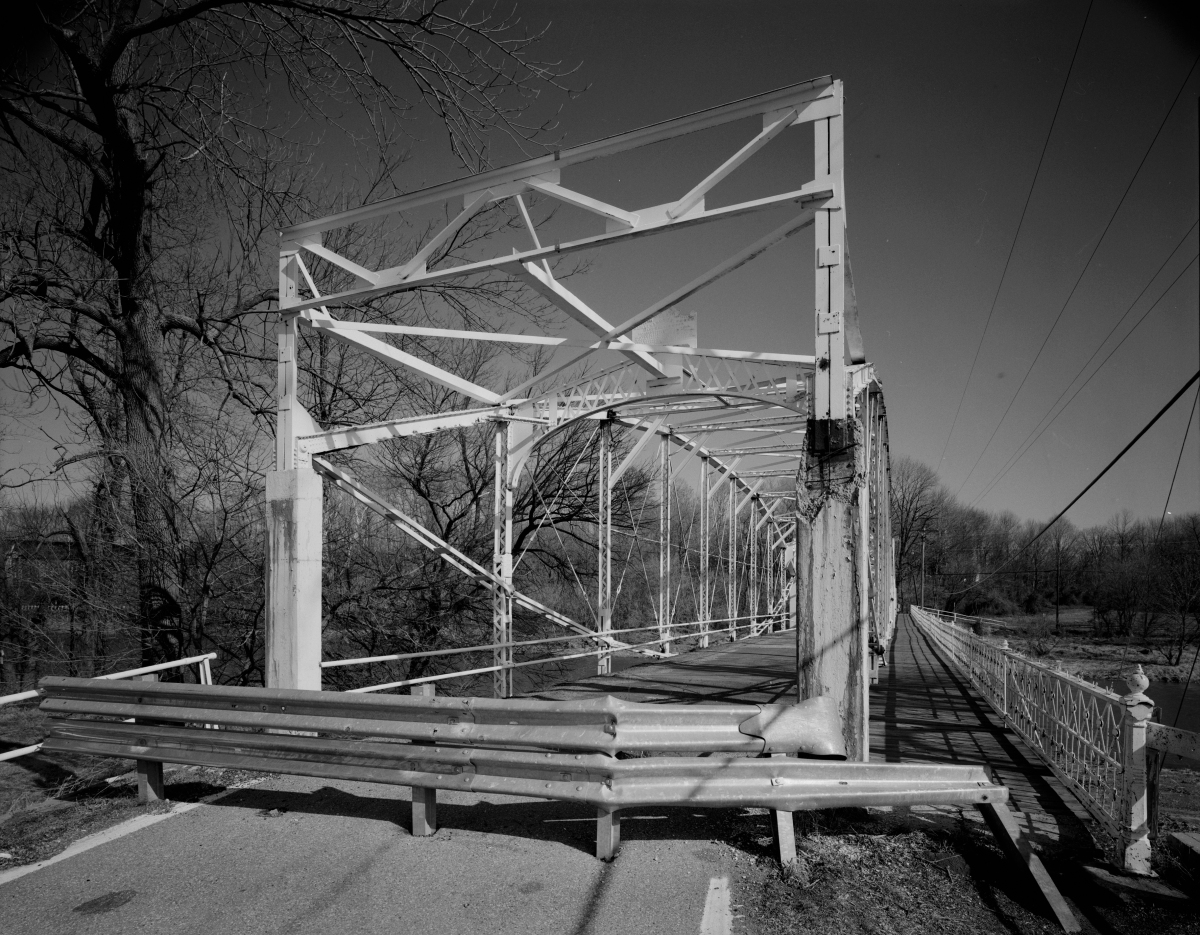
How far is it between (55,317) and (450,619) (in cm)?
1081

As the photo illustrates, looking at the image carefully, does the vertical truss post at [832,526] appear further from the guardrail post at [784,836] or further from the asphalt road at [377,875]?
the asphalt road at [377,875]

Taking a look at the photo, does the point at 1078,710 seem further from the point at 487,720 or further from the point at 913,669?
the point at 913,669

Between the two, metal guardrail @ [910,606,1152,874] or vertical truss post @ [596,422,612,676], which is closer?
metal guardrail @ [910,606,1152,874]

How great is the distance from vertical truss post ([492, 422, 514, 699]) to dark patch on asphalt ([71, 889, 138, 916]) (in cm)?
761

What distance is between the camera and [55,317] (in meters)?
10.6

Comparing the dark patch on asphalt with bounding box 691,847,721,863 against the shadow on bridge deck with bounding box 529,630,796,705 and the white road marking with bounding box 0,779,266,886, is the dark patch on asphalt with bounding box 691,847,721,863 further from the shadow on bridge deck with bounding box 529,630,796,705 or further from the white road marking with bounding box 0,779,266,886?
the shadow on bridge deck with bounding box 529,630,796,705

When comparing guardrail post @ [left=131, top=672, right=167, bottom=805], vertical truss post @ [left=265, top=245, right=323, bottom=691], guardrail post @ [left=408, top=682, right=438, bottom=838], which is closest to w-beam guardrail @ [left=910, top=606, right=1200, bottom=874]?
guardrail post @ [left=408, top=682, right=438, bottom=838]

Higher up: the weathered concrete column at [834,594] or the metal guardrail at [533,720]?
the weathered concrete column at [834,594]

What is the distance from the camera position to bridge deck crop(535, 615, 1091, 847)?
5738 millimetres

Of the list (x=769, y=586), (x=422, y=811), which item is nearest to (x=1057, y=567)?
(x=769, y=586)

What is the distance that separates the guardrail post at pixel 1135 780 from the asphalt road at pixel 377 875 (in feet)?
7.52

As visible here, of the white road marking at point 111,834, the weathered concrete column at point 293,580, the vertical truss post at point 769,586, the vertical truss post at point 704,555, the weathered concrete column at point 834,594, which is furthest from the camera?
the vertical truss post at point 769,586

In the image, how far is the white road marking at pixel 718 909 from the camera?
3.29 m

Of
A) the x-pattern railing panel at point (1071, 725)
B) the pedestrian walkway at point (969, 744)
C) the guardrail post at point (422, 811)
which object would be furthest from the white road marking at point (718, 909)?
the x-pattern railing panel at point (1071, 725)
